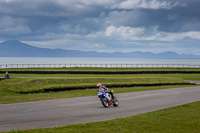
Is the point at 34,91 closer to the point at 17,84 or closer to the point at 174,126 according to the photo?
the point at 17,84

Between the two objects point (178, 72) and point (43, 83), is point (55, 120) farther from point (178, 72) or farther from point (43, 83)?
point (178, 72)

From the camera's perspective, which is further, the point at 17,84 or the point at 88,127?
the point at 17,84

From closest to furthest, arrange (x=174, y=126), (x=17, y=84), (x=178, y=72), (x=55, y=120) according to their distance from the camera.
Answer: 1. (x=174, y=126)
2. (x=55, y=120)
3. (x=17, y=84)
4. (x=178, y=72)

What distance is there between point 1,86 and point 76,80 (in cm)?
1184

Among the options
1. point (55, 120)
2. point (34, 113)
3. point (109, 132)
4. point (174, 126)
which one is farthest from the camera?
point (34, 113)

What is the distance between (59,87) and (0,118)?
21.4m

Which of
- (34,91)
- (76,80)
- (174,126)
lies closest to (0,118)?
(174,126)

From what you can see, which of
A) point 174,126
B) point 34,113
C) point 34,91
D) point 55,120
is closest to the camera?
point 174,126

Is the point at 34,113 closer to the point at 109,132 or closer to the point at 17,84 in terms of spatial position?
the point at 109,132

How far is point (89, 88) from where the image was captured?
40.8 m

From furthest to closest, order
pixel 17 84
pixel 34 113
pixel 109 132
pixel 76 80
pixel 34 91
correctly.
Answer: pixel 76 80 → pixel 17 84 → pixel 34 91 → pixel 34 113 → pixel 109 132

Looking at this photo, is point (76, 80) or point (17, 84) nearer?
point (17, 84)

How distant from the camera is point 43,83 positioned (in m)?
40.5

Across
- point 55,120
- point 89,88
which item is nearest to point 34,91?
point 89,88
